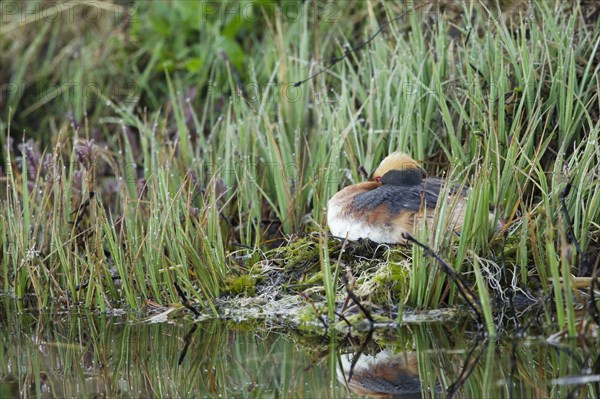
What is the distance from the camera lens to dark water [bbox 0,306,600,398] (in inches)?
140

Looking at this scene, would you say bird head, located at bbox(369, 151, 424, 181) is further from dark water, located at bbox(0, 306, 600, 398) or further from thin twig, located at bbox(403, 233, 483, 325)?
dark water, located at bbox(0, 306, 600, 398)

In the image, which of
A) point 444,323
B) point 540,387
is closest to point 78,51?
point 444,323

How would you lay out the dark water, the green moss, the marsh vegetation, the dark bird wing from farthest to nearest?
1. the green moss
2. the dark bird wing
3. the marsh vegetation
4. the dark water

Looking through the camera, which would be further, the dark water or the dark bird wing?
the dark bird wing

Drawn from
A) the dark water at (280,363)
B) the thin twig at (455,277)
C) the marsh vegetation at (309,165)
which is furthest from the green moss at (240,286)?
the thin twig at (455,277)

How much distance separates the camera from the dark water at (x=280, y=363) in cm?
356

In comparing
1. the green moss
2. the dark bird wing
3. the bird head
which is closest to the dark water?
the green moss

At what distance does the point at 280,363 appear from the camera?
13.0ft

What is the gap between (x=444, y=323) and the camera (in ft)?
14.5

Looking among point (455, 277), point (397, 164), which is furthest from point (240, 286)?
point (455, 277)

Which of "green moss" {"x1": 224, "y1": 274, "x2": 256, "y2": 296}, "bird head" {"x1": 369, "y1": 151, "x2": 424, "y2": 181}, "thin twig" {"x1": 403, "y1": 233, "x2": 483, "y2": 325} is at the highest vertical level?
"bird head" {"x1": 369, "y1": 151, "x2": 424, "y2": 181}

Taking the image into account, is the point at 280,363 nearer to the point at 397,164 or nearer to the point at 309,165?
the point at 397,164

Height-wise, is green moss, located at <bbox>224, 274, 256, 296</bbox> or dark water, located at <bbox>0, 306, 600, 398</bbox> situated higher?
dark water, located at <bbox>0, 306, 600, 398</bbox>

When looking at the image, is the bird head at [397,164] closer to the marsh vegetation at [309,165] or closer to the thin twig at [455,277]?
Result: the marsh vegetation at [309,165]
